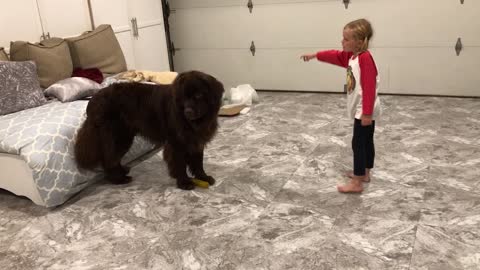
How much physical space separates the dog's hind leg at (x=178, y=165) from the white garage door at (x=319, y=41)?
2681mm

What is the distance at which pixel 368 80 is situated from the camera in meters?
2.22

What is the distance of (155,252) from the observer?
206 cm

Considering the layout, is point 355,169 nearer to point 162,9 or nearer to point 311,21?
point 311,21

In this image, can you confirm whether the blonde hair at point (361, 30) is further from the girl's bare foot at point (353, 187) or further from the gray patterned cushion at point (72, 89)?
the gray patterned cushion at point (72, 89)

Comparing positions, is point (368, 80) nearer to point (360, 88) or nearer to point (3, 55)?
point (360, 88)

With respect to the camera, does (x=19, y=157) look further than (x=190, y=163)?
Result: No

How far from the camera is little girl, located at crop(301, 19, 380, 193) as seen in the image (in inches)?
88.0

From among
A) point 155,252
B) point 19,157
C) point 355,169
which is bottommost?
point 155,252

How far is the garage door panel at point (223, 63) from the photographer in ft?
17.0

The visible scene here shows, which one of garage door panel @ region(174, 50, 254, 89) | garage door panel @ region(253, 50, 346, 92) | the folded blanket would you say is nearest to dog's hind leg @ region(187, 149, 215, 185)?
the folded blanket

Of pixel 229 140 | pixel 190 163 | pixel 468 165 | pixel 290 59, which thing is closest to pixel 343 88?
pixel 290 59

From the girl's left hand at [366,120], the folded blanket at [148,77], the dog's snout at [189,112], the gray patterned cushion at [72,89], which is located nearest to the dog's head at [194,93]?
the dog's snout at [189,112]

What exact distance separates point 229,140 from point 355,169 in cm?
131

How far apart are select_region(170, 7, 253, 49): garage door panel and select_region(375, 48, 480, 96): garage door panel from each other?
1590 millimetres
